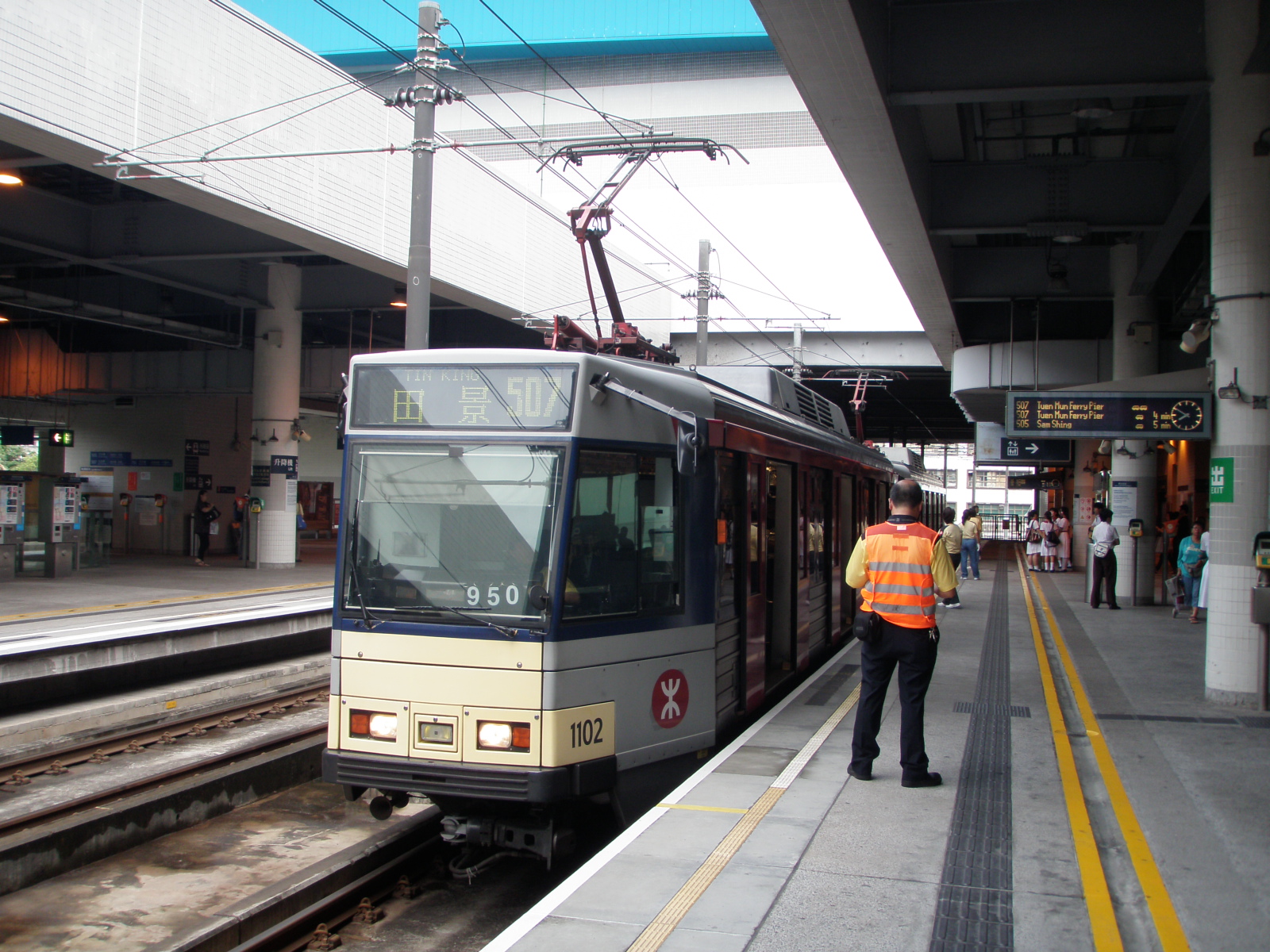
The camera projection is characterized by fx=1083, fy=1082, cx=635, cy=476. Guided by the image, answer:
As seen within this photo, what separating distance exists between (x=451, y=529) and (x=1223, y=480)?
6.80 m

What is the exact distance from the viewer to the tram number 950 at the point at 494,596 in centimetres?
579

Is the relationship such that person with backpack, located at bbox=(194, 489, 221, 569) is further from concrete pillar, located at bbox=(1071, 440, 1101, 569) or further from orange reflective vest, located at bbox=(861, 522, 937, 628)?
concrete pillar, located at bbox=(1071, 440, 1101, 569)

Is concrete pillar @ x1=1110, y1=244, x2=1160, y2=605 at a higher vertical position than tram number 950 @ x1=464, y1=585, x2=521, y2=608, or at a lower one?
higher

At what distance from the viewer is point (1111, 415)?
10836 millimetres

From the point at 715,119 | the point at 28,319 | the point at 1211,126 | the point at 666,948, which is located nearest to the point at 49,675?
the point at 666,948

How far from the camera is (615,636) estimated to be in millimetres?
6102

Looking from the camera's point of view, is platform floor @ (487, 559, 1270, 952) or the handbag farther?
the handbag

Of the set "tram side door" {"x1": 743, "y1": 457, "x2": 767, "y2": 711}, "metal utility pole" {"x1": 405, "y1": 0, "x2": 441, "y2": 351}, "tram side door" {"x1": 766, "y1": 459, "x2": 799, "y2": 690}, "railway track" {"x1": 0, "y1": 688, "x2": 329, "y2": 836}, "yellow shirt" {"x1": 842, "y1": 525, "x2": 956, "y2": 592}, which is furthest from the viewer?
"metal utility pole" {"x1": 405, "y1": 0, "x2": 441, "y2": 351}

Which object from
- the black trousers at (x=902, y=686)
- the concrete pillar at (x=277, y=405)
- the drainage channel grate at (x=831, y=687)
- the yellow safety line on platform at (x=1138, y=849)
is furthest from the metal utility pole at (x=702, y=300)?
the black trousers at (x=902, y=686)

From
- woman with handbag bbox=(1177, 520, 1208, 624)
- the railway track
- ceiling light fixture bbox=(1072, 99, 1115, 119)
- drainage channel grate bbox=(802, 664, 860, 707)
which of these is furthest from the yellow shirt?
woman with handbag bbox=(1177, 520, 1208, 624)

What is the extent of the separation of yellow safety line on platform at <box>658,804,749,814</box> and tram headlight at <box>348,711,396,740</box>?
154 centimetres

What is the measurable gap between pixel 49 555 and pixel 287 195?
846 centimetres

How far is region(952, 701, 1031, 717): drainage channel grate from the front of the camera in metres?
8.66

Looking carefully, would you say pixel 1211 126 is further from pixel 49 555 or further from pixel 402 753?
pixel 49 555
